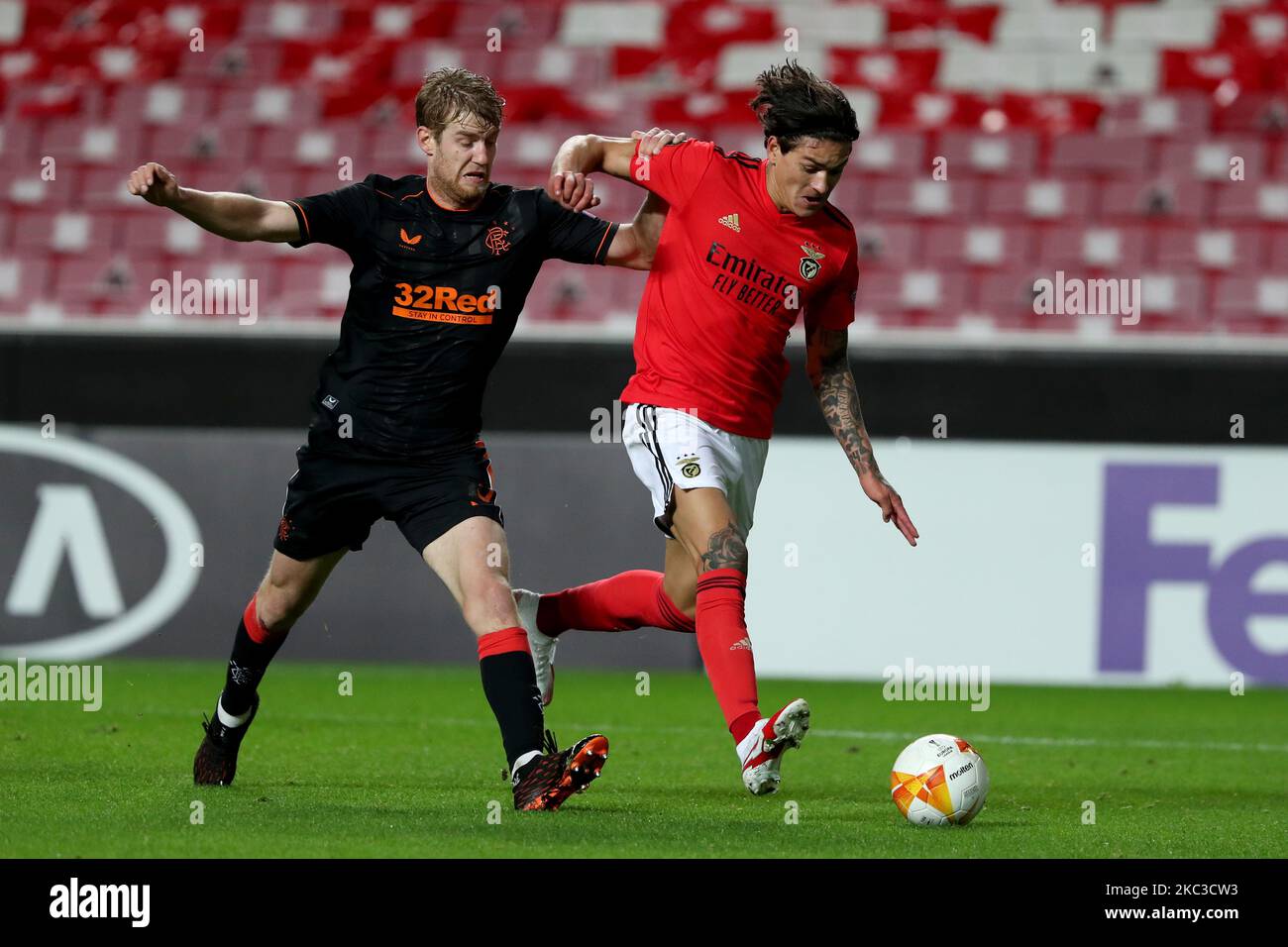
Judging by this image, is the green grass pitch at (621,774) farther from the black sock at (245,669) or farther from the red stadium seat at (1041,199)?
the red stadium seat at (1041,199)

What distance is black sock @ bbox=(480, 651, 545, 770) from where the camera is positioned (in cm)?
509

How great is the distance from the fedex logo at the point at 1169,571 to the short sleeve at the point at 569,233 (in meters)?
5.19

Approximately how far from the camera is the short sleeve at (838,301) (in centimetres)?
598

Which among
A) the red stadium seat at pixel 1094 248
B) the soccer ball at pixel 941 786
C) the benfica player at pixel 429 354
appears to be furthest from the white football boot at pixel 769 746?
the red stadium seat at pixel 1094 248

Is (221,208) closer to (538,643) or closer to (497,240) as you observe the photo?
(497,240)

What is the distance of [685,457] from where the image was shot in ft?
18.9

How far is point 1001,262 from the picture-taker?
40.6ft

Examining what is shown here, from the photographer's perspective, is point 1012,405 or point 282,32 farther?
point 282,32

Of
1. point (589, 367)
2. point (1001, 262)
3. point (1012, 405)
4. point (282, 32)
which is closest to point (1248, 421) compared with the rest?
point (1012, 405)

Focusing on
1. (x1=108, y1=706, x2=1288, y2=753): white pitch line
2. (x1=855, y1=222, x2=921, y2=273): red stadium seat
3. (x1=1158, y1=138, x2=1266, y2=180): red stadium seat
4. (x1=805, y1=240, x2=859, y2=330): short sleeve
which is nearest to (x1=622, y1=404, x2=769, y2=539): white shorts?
(x1=805, y1=240, x2=859, y2=330): short sleeve

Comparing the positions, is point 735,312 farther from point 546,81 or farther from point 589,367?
point 546,81

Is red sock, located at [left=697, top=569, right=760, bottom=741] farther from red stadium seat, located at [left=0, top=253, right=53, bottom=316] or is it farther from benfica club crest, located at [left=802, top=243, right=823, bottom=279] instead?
red stadium seat, located at [left=0, top=253, right=53, bottom=316]

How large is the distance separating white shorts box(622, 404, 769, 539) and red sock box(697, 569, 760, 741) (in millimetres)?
318

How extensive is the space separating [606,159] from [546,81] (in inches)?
310
